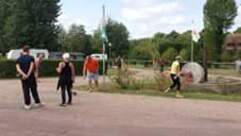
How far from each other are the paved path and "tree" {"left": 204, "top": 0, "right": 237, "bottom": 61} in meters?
64.4

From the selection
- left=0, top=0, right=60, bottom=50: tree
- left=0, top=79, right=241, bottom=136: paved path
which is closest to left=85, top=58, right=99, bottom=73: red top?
left=0, top=79, right=241, bottom=136: paved path

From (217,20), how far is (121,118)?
72096 mm

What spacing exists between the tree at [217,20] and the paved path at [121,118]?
64.4 meters

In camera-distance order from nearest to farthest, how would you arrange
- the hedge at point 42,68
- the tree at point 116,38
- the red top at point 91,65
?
the red top at point 91,65 → the hedge at point 42,68 → the tree at point 116,38

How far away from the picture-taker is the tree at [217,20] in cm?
8512

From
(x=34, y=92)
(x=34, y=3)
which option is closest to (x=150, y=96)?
(x=34, y=92)

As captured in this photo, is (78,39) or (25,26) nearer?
(25,26)

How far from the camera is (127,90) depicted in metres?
27.3

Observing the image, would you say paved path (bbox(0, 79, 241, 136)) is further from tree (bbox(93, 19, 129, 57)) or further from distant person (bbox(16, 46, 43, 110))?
tree (bbox(93, 19, 129, 57))

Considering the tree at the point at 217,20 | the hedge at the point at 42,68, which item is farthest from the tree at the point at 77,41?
the hedge at the point at 42,68

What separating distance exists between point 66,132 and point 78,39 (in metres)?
81.8

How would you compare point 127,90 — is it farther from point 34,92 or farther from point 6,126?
point 6,126

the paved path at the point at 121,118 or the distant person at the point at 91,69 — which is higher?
the distant person at the point at 91,69

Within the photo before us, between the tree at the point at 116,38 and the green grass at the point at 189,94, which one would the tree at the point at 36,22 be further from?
the green grass at the point at 189,94
